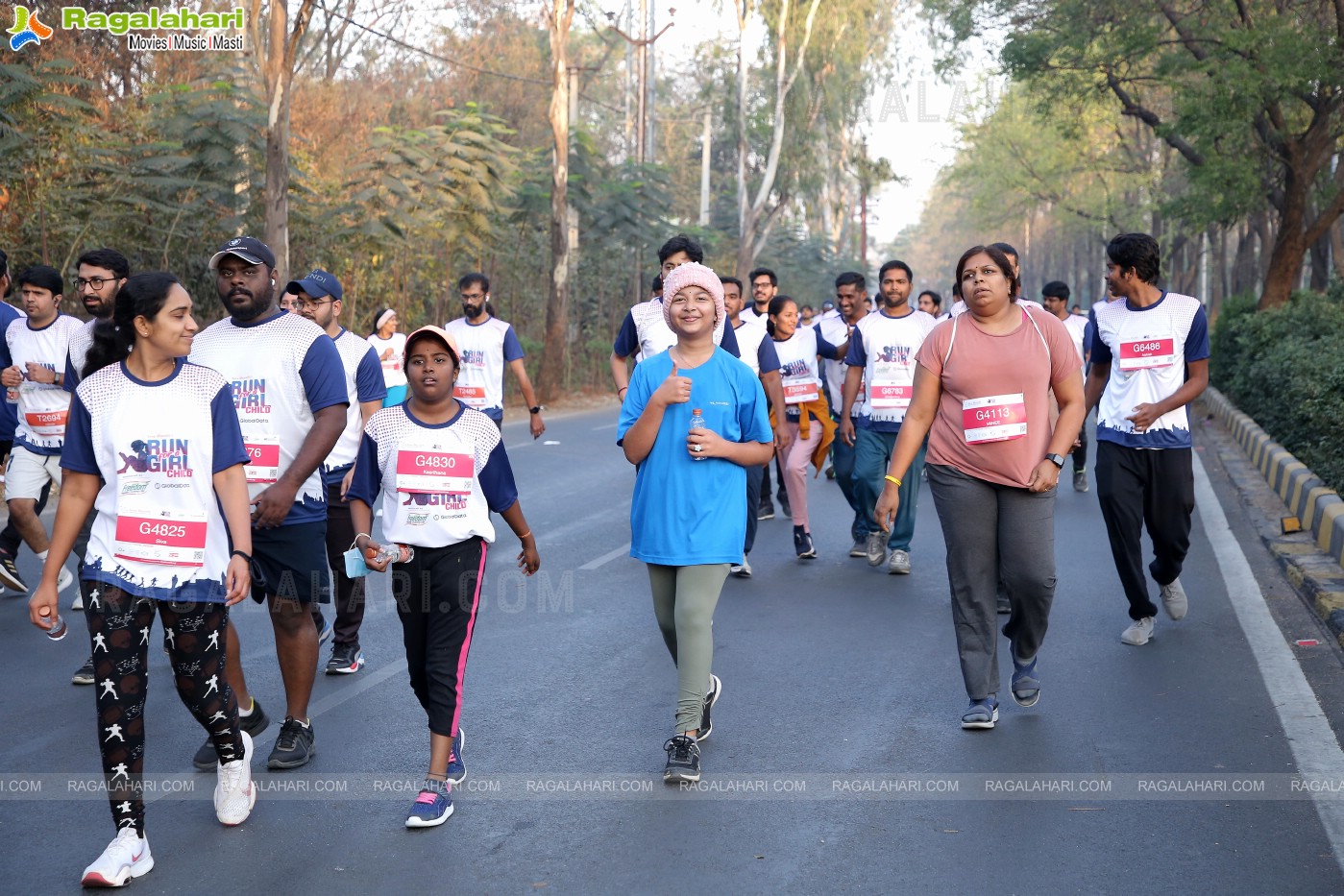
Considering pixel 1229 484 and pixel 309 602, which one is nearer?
pixel 309 602

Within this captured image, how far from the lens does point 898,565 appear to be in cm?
976

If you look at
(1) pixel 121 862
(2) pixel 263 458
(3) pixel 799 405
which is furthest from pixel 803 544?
(1) pixel 121 862

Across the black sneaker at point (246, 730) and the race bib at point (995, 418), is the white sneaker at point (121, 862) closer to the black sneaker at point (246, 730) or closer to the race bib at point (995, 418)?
the black sneaker at point (246, 730)

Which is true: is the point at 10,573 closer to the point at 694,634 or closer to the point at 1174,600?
the point at 694,634

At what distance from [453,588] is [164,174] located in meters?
13.3

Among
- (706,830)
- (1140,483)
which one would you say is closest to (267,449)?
(706,830)

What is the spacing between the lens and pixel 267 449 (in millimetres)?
5461

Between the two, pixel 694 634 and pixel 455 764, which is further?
pixel 694 634

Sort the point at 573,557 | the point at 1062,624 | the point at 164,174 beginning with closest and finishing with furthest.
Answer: the point at 1062,624
the point at 573,557
the point at 164,174

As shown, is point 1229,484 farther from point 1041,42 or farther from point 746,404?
point 1041,42

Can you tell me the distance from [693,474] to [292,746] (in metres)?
1.83

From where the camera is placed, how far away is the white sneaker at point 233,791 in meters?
4.78

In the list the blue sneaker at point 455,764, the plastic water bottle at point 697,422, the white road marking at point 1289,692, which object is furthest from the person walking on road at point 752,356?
the blue sneaker at point 455,764

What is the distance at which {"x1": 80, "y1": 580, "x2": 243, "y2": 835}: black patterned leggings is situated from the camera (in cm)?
436
